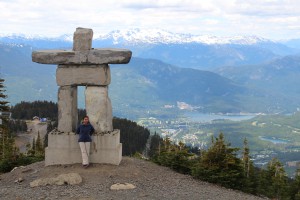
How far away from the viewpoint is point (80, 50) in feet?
78.6

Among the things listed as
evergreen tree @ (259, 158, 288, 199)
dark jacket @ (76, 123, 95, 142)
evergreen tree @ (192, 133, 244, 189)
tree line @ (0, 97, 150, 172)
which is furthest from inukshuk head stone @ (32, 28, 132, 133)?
tree line @ (0, 97, 150, 172)

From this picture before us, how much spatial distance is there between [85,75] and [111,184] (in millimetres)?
5983

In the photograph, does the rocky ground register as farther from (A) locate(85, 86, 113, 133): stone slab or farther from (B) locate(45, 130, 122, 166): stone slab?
(A) locate(85, 86, 113, 133): stone slab

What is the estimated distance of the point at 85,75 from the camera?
2392 cm

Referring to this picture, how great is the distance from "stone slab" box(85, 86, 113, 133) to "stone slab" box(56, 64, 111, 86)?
1.36 ft

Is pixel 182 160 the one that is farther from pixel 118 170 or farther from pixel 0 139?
pixel 0 139

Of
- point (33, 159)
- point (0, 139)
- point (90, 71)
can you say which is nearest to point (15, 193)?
point (90, 71)

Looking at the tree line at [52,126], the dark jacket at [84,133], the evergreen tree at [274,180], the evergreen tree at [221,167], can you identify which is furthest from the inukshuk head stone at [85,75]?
the tree line at [52,126]

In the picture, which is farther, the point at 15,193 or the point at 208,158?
the point at 208,158

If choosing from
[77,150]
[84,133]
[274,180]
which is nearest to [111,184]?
[84,133]

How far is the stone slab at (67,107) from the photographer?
2430 centimetres

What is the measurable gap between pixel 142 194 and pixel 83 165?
442 cm

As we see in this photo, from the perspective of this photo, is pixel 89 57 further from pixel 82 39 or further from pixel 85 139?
pixel 85 139

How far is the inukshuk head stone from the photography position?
77.8ft
